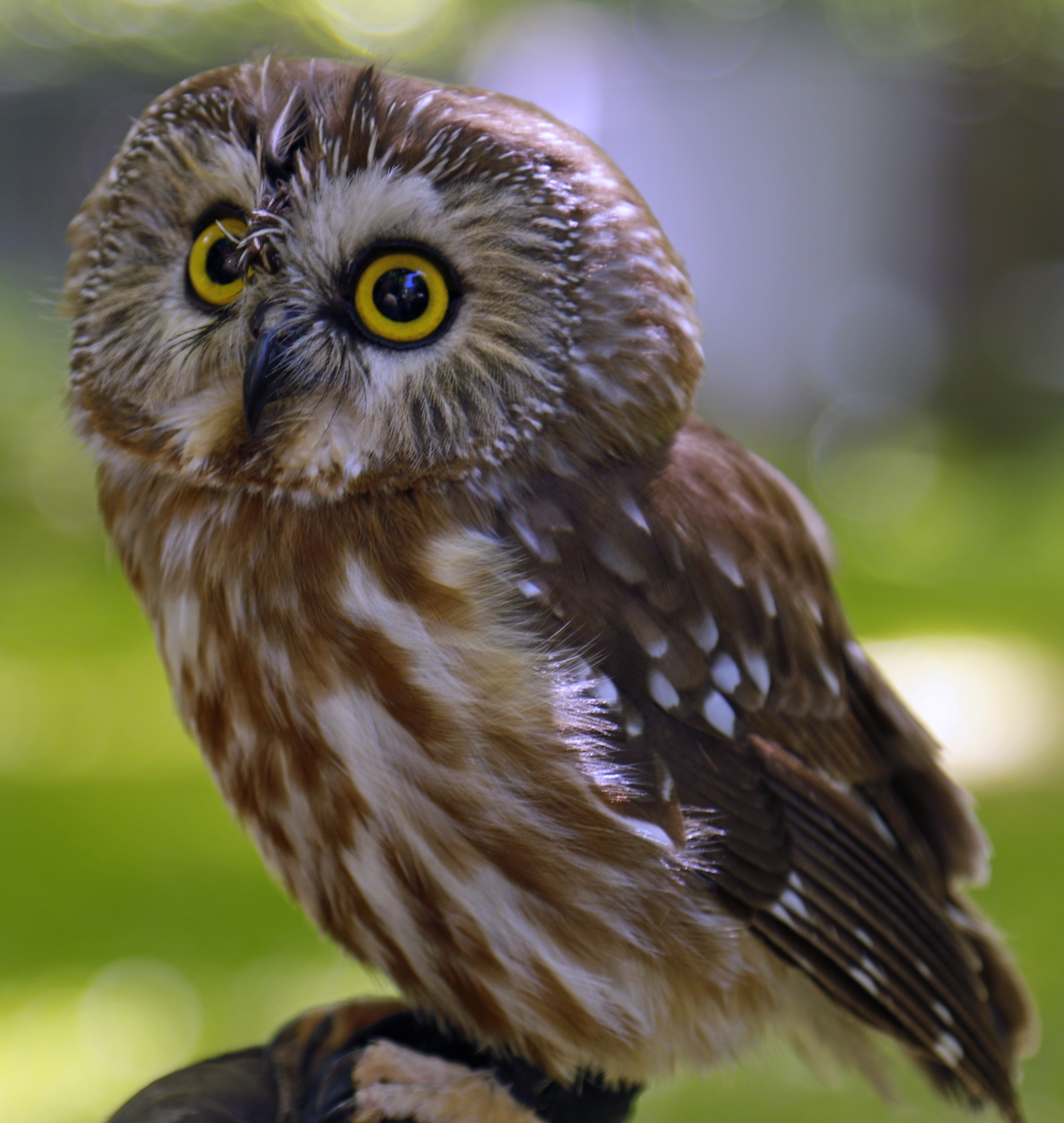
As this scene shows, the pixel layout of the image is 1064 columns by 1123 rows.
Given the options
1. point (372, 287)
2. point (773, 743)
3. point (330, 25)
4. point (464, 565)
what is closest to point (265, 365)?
point (372, 287)

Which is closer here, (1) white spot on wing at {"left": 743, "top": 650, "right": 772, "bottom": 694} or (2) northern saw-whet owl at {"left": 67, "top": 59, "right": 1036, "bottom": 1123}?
(2) northern saw-whet owl at {"left": 67, "top": 59, "right": 1036, "bottom": 1123}

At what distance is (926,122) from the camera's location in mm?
9883

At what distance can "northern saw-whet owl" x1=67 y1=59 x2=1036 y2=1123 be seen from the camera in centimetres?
133

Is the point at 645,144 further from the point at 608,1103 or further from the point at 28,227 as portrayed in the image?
the point at 608,1103

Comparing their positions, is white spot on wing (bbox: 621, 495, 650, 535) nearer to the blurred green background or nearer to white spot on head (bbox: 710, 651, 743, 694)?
white spot on head (bbox: 710, 651, 743, 694)

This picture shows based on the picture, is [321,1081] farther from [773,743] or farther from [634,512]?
[634,512]

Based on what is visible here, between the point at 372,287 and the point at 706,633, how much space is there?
0.65m

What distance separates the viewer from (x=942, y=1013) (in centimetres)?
167

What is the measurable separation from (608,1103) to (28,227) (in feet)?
24.2

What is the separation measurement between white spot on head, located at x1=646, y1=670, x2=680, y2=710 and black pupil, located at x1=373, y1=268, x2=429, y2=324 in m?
0.56

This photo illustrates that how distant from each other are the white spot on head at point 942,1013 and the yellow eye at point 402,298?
125cm

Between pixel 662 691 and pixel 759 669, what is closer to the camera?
pixel 662 691

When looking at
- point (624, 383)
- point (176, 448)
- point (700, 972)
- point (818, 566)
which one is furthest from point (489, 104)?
point (700, 972)

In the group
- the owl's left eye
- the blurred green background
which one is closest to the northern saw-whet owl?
the owl's left eye
